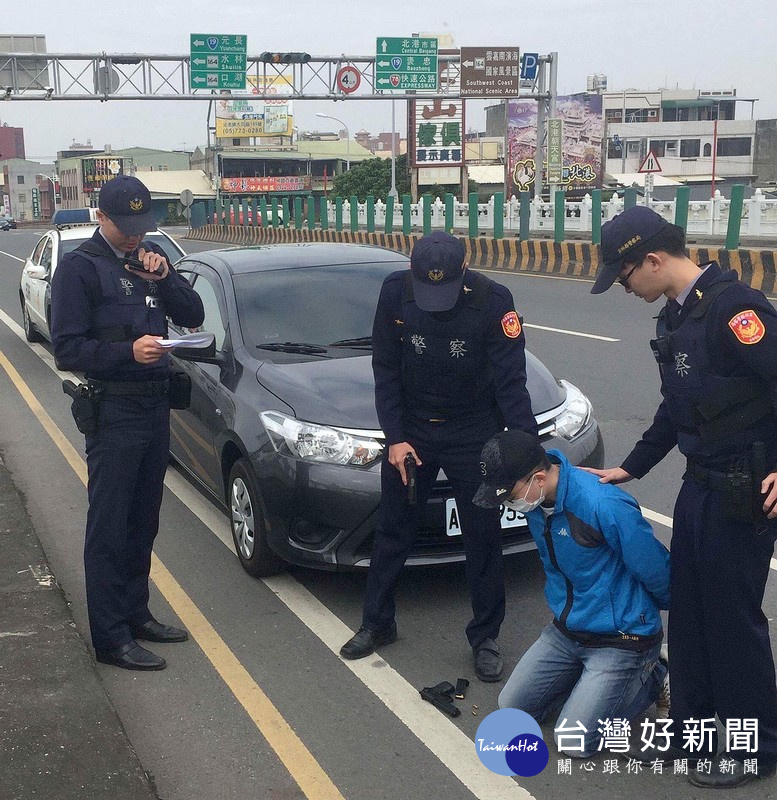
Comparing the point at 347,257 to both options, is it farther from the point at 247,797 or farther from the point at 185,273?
the point at 247,797

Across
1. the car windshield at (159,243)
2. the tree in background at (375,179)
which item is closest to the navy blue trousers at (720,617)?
the car windshield at (159,243)

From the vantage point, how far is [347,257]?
6449 mm

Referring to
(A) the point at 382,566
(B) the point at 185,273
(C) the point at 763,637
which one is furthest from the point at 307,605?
(B) the point at 185,273

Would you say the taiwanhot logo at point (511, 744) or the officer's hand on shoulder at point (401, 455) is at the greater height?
the officer's hand on shoulder at point (401, 455)

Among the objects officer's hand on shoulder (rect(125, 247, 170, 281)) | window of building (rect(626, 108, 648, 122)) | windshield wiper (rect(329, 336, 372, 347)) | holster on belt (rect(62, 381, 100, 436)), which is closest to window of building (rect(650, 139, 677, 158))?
window of building (rect(626, 108, 648, 122))

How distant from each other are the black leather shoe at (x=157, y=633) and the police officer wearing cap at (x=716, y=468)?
6.93 feet

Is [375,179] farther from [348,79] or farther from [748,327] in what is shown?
[748,327]

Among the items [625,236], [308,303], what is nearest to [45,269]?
[308,303]

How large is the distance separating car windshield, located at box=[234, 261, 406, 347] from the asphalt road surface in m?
1.20

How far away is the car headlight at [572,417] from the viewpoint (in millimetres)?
5043

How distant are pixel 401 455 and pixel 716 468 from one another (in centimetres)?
131

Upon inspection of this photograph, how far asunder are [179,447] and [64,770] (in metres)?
3.31

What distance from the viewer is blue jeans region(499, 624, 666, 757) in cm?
357

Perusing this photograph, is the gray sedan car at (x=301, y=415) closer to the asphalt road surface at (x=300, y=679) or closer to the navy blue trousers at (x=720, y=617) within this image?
the asphalt road surface at (x=300, y=679)
